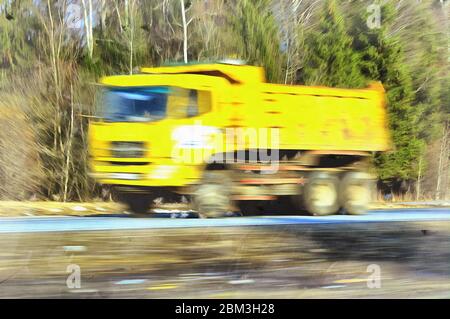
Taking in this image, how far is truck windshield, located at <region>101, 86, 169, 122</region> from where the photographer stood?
5.11m

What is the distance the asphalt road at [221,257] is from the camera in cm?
455

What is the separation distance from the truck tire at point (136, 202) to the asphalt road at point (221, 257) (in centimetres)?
9

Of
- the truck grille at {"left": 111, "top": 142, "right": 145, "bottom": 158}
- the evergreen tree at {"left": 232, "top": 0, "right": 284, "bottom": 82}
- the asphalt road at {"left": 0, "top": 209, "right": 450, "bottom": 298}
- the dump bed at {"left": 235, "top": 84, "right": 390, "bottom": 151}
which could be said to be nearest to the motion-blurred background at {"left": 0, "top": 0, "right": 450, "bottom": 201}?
the evergreen tree at {"left": 232, "top": 0, "right": 284, "bottom": 82}

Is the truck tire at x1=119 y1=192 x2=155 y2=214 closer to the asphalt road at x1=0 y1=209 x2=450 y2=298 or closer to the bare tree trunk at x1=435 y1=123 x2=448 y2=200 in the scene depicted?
the asphalt road at x1=0 y1=209 x2=450 y2=298

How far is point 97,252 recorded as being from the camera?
469 centimetres

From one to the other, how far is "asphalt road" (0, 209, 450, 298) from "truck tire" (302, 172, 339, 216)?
239mm

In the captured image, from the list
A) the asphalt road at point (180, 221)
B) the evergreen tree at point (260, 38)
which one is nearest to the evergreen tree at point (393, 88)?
the asphalt road at point (180, 221)

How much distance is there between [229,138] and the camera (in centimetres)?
516

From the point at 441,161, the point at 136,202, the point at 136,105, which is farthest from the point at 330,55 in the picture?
the point at 136,202

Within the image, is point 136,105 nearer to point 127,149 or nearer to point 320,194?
point 127,149
